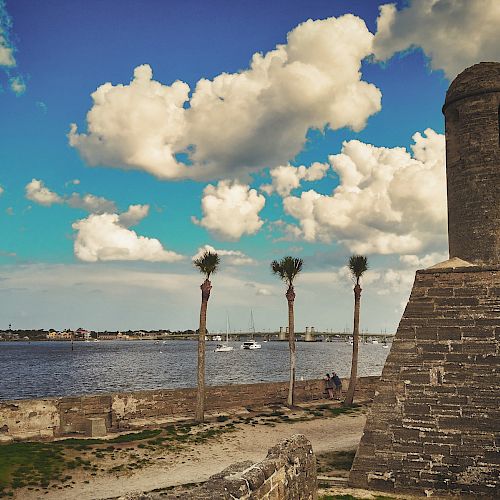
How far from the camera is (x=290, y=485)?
8.68 metres

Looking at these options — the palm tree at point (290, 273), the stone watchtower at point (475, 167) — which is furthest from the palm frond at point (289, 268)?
the stone watchtower at point (475, 167)

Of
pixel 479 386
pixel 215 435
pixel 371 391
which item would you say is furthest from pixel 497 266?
pixel 371 391

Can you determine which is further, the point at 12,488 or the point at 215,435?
the point at 215,435

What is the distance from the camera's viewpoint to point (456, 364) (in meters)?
13.6

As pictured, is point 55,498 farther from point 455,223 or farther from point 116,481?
point 455,223

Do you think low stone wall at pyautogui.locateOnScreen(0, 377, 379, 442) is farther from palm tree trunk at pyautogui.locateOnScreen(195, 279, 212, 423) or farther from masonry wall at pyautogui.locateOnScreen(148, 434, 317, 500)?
masonry wall at pyautogui.locateOnScreen(148, 434, 317, 500)

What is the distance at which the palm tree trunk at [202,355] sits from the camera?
22406 mm

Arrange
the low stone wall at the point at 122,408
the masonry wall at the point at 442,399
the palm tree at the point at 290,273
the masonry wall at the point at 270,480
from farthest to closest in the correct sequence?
the palm tree at the point at 290,273, the low stone wall at the point at 122,408, the masonry wall at the point at 442,399, the masonry wall at the point at 270,480

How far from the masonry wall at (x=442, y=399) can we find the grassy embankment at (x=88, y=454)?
7732mm

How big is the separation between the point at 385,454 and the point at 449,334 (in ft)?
12.3

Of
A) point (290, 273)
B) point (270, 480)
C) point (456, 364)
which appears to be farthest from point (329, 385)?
point (270, 480)

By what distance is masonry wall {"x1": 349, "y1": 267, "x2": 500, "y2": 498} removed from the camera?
12.4 m

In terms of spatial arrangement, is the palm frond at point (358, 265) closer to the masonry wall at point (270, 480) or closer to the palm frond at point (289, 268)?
the palm frond at point (289, 268)

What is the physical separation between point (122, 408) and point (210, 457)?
5787mm
